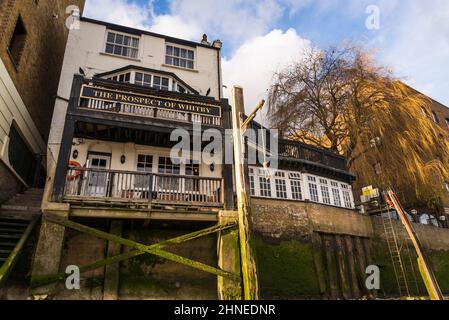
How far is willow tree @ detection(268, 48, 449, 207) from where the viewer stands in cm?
1905

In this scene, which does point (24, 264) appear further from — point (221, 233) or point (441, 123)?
point (441, 123)

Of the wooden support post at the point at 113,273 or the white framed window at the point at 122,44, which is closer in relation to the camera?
the wooden support post at the point at 113,273

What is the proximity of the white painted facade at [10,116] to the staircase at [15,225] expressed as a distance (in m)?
1.34

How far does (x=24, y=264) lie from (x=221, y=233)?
6259 mm

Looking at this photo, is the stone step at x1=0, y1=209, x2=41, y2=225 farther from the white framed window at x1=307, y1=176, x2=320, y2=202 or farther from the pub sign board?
the white framed window at x1=307, y1=176, x2=320, y2=202

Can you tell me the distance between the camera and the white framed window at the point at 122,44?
52.3 feet

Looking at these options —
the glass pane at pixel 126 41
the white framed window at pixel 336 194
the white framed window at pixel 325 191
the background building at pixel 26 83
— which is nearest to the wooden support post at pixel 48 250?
the background building at pixel 26 83

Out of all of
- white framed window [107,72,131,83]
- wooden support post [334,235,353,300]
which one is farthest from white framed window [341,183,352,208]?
white framed window [107,72,131,83]

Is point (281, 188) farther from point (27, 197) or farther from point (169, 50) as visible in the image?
point (27, 197)

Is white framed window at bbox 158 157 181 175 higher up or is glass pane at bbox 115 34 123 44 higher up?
glass pane at bbox 115 34 123 44

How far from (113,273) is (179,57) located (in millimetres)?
11575

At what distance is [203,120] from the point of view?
1250cm

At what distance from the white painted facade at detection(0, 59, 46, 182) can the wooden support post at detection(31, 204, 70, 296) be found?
309cm

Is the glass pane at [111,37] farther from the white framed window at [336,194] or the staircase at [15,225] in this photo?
the white framed window at [336,194]
